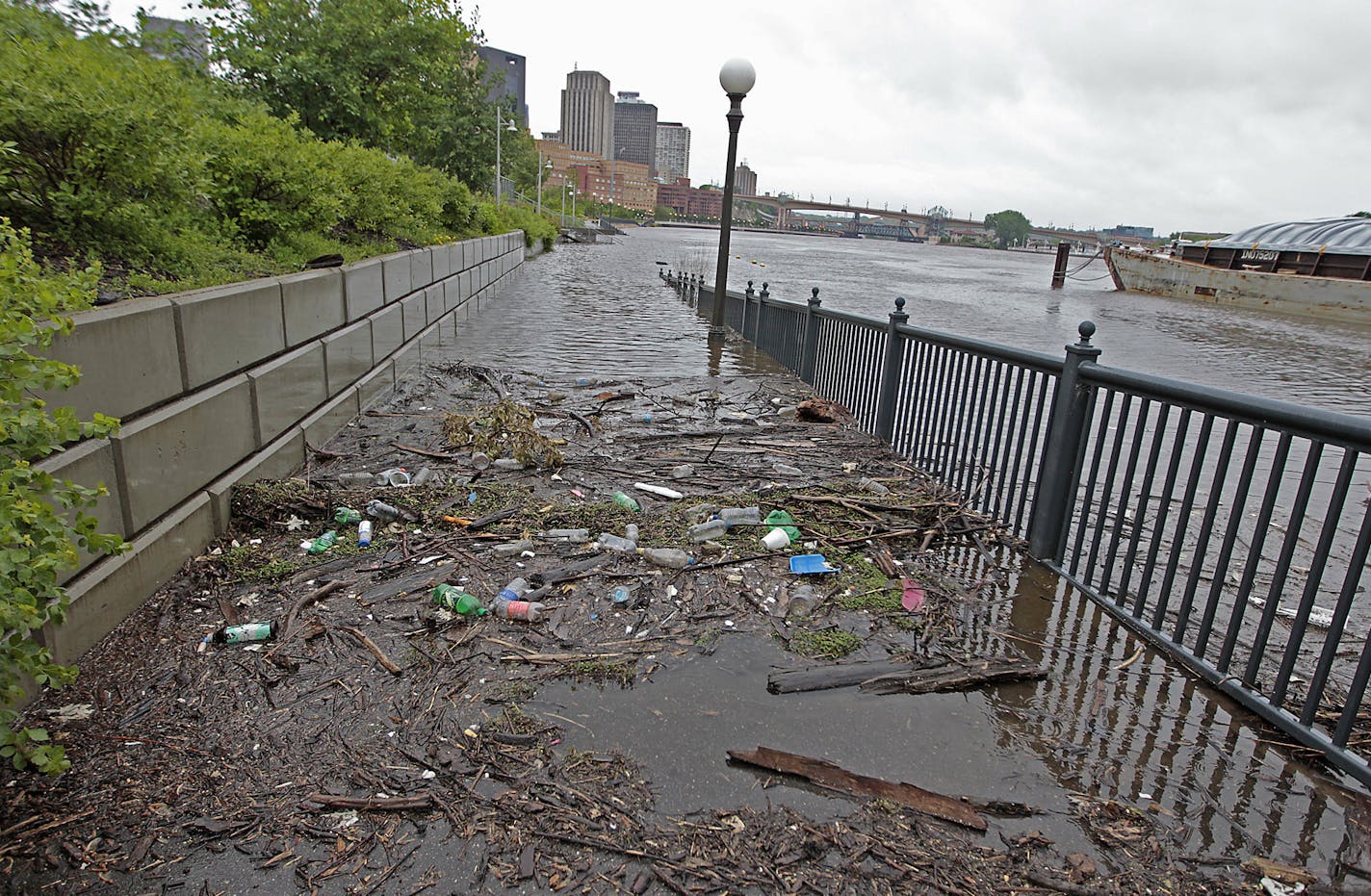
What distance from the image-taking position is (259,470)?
4.70m

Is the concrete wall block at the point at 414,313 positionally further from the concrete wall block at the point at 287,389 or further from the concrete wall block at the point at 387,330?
the concrete wall block at the point at 287,389

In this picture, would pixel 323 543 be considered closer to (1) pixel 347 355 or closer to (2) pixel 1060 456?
(1) pixel 347 355

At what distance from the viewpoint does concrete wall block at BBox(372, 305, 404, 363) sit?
7.97 meters

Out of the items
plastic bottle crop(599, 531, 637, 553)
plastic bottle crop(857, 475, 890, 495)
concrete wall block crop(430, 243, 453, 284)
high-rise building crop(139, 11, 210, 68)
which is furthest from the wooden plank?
concrete wall block crop(430, 243, 453, 284)

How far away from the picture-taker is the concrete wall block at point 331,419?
580cm

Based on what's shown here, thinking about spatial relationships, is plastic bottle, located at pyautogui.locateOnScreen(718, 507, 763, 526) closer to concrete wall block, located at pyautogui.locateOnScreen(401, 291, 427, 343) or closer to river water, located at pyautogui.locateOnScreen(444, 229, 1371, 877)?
river water, located at pyautogui.locateOnScreen(444, 229, 1371, 877)

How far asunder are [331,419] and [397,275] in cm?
319

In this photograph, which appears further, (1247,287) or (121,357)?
(1247,287)

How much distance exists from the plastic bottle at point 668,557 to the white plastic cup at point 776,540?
48 cm

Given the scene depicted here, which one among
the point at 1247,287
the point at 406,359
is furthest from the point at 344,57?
the point at 1247,287

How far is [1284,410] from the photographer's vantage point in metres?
2.96

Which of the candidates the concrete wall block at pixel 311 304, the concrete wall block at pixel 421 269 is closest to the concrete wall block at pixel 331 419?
the concrete wall block at pixel 311 304

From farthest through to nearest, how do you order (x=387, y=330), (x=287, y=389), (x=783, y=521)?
(x=387, y=330), (x=287, y=389), (x=783, y=521)

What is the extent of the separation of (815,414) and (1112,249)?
60.4 m
